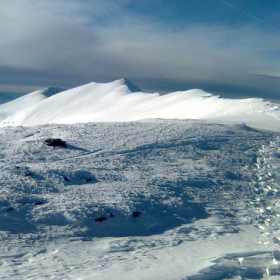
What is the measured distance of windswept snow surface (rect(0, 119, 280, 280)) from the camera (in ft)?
17.5

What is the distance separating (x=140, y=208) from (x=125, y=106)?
43.5 m

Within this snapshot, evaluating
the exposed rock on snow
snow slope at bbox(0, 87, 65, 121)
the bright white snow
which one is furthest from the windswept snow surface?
snow slope at bbox(0, 87, 65, 121)

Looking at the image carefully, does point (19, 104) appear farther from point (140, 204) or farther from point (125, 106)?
point (140, 204)

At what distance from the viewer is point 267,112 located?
22281 mm

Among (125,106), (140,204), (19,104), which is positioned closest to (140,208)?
(140,204)

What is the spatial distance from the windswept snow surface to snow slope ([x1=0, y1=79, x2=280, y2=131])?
9.95 meters

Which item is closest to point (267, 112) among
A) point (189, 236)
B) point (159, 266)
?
point (189, 236)

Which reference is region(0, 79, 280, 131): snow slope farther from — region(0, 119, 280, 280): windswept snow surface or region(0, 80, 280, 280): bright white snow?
region(0, 119, 280, 280): windswept snow surface

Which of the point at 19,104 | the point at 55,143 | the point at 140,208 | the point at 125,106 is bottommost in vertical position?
the point at 140,208

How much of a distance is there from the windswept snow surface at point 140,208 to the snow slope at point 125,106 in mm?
9945

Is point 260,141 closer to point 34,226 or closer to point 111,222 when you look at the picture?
point 111,222

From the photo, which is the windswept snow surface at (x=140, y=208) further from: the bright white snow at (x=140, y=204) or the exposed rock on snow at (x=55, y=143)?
the exposed rock on snow at (x=55, y=143)

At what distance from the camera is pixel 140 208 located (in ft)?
24.4

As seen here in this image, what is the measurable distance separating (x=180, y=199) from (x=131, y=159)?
2739mm
